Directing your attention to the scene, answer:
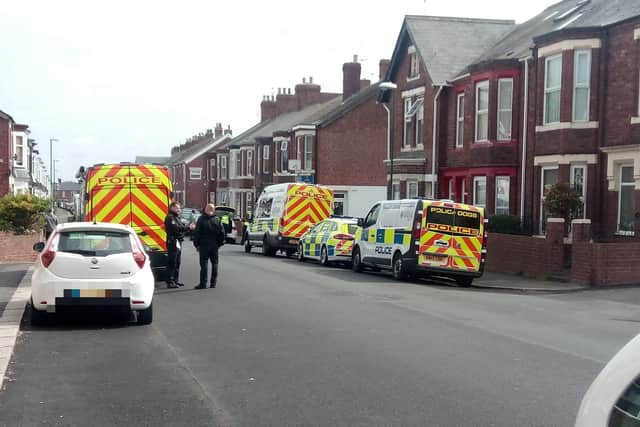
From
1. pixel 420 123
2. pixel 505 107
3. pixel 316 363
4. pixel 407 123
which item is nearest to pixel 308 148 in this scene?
pixel 407 123

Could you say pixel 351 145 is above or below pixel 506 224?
above

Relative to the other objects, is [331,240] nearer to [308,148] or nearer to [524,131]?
[524,131]

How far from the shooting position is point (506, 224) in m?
24.2

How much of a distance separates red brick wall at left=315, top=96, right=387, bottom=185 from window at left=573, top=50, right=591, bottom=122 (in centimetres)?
2511

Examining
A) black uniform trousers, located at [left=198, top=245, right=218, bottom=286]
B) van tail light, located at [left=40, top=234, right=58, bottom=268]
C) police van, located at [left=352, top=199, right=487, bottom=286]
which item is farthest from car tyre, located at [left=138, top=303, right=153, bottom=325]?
police van, located at [left=352, top=199, right=487, bottom=286]

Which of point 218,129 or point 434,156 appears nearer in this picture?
point 434,156

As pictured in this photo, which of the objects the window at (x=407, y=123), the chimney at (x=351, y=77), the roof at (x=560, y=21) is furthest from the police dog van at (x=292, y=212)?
the chimney at (x=351, y=77)

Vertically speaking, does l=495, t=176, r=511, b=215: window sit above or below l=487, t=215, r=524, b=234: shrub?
above

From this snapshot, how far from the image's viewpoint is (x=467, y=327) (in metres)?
11.2

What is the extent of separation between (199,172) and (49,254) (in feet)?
244

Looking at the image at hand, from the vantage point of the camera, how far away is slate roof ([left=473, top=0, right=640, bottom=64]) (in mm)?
22312

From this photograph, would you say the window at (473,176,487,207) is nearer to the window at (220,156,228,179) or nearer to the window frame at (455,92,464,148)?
the window frame at (455,92,464,148)

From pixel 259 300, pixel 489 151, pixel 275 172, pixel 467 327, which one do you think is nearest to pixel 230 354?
pixel 467 327

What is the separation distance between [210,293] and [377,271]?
9253 millimetres
